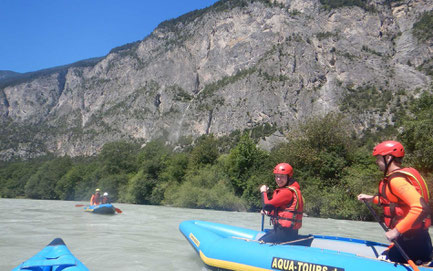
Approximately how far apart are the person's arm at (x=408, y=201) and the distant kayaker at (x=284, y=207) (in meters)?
2.12

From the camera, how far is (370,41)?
8425 cm

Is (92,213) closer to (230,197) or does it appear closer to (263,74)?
(230,197)

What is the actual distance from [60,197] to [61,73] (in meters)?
122

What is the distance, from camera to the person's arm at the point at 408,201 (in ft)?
11.2

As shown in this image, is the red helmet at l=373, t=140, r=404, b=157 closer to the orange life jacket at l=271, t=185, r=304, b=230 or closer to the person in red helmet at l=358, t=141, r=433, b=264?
the person in red helmet at l=358, t=141, r=433, b=264

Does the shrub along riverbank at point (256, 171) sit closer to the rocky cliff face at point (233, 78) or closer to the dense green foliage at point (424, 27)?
the rocky cliff face at point (233, 78)

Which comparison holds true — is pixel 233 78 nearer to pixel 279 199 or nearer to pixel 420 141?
pixel 420 141

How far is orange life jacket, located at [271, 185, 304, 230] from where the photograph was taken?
557 centimetres

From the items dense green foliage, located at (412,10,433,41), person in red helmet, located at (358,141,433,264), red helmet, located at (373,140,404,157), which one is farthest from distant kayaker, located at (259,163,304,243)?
dense green foliage, located at (412,10,433,41)

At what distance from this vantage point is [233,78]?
93062mm

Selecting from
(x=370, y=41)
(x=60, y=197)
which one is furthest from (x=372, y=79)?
(x=60, y=197)

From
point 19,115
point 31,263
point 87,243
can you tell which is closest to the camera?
point 31,263

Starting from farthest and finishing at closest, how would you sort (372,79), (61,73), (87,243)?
1. (61,73)
2. (372,79)
3. (87,243)

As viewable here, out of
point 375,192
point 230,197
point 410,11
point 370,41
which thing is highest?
point 410,11
